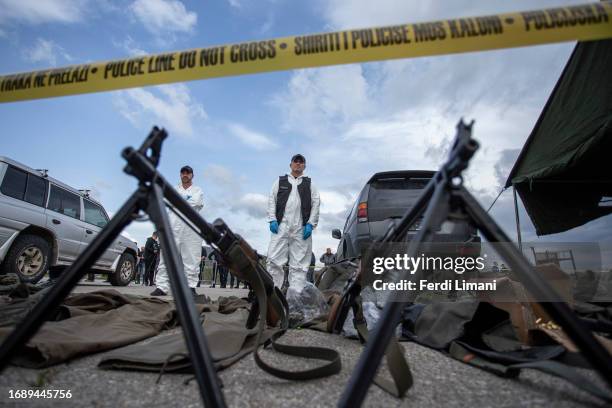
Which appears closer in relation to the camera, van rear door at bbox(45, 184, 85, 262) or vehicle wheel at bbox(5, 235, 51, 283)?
vehicle wheel at bbox(5, 235, 51, 283)

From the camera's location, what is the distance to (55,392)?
4.25 ft

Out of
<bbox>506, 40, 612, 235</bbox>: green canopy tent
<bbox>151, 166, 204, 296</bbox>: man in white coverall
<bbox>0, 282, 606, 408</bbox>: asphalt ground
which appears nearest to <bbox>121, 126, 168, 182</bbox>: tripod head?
<bbox>0, 282, 606, 408</bbox>: asphalt ground

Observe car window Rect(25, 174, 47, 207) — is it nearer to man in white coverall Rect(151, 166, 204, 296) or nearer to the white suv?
the white suv

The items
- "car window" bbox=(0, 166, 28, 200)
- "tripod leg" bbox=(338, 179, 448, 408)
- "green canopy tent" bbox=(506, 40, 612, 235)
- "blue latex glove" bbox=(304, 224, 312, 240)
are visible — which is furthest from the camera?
"car window" bbox=(0, 166, 28, 200)

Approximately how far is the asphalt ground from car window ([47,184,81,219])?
24.0ft

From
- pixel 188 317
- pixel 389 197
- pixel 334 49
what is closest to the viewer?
pixel 188 317

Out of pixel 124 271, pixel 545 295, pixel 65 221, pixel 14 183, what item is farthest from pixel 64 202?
pixel 545 295

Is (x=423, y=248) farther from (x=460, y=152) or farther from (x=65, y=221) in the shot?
(x=65, y=221)

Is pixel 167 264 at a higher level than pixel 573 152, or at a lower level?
lower

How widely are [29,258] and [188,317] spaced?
7511mm

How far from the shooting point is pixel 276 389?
1358 mm

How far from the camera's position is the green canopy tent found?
13.5 ft

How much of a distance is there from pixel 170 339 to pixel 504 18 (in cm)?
233

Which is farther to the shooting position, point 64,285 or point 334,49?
point 334,49
